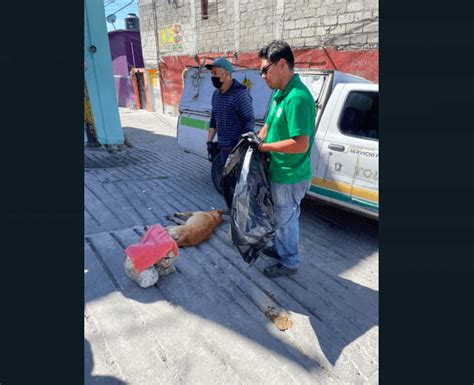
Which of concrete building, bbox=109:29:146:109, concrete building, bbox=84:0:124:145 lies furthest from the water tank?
concrete building, bbox=84:0:124:145

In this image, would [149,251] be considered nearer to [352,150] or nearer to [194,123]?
[352,150]

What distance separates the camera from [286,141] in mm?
2422

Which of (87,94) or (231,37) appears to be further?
(231,37)

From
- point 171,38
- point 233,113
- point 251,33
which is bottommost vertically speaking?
point 233,113

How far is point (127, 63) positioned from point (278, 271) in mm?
22440

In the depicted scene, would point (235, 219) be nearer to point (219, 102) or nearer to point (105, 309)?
point (105, 309)

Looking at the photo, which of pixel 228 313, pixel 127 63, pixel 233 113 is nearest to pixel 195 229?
pixel 228 313

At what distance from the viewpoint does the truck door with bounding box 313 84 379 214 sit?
373 cm

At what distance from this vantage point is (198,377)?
2027 mm

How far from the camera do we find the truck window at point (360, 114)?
3932 mm

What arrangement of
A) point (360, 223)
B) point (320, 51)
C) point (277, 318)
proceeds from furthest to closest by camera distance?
point (320, 51), point (360, 223), point (277, 318)

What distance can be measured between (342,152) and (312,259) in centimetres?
139

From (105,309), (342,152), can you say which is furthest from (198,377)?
(342,152)

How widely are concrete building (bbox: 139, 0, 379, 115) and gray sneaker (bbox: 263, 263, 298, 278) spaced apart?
264 inches
